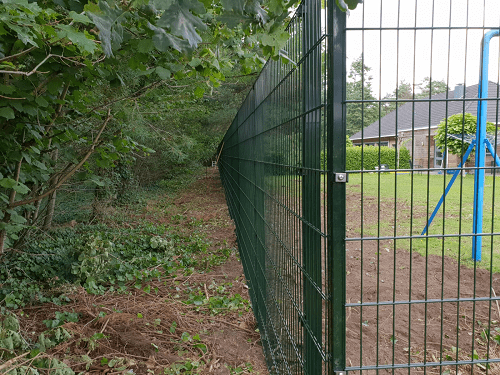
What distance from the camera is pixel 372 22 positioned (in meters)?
1.69

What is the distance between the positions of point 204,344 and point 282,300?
4.90ft

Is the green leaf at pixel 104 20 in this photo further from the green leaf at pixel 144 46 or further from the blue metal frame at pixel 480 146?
the blue metal frame at pixel 480 146

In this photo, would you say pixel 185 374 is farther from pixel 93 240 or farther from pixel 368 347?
pixel 93 240

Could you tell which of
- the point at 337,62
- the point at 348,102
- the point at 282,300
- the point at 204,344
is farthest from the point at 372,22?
the point at 204,344

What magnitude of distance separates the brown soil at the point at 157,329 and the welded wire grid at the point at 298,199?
537mm

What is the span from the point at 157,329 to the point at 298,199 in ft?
8.93

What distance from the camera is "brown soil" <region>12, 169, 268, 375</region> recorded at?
3545 millimetres

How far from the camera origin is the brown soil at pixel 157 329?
3.54 metres

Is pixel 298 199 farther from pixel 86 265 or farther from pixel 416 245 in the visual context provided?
pixel 416 245

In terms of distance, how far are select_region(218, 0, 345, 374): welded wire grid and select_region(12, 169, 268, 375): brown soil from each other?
1.76 ft

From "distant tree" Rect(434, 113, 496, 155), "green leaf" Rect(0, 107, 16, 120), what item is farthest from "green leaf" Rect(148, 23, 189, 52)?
"green leaf" Rect(0, 107, 16, 120)

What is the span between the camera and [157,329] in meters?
4.16

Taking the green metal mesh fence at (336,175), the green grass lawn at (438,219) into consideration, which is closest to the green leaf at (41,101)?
the green metal mesh fence at (336,175)

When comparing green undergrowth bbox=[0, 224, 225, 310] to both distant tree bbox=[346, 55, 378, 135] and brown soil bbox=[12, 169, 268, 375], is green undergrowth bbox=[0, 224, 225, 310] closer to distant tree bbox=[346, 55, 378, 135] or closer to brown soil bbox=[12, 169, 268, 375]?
brown soil bbox=[12, 169, 268, 375]
